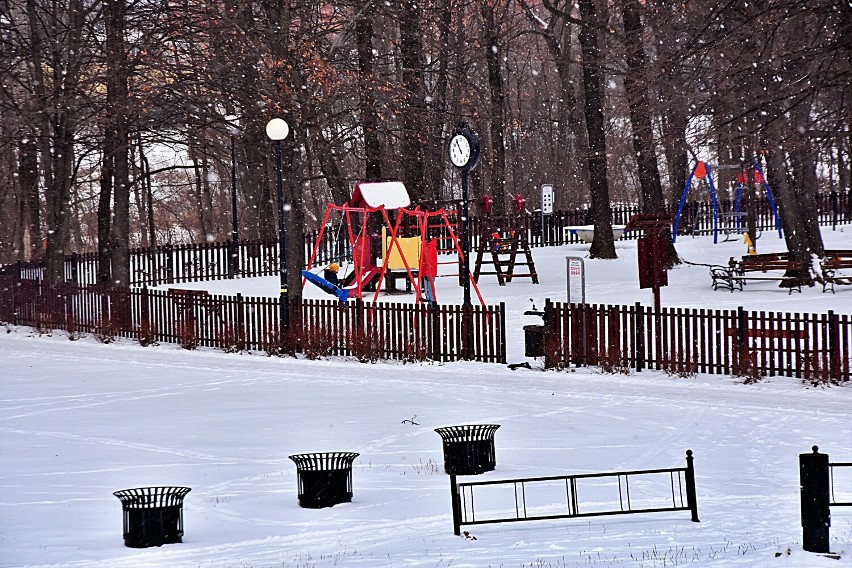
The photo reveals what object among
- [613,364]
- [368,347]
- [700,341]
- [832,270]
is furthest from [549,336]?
[832,270]

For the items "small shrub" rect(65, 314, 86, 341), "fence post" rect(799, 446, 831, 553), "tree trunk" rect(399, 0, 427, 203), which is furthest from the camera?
"tree trunk" rect(399, 0, 427, 203)

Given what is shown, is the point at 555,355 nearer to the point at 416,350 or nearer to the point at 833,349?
the point at 416,350

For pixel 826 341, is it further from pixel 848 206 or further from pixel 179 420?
pixel 848 206

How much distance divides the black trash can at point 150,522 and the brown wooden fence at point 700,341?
31.1 feet

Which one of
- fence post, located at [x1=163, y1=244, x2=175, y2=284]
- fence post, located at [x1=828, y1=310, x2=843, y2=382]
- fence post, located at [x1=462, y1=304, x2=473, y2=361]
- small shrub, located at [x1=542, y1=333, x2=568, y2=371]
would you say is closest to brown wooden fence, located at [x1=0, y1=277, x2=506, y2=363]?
fence post, located at [x1=462, y1=304, x2=473, y2=361]

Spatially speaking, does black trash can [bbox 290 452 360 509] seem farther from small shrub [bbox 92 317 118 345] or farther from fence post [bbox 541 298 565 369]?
small shrub [bbox 92 317 118 345]

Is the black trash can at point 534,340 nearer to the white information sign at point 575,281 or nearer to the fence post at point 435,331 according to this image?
the white information sign at point 575,281

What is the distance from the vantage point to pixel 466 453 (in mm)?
10352

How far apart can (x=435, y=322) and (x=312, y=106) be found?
23.3 feet

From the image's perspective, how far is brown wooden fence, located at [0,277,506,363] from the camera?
59.5 ft

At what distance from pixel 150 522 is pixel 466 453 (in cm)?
332

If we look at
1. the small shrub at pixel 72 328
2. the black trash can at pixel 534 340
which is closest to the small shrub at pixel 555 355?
the black trash can at pixel 534 340

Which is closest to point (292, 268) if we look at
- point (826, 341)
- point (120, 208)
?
point (120, 208)

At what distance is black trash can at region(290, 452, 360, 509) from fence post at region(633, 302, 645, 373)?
7.87 m
